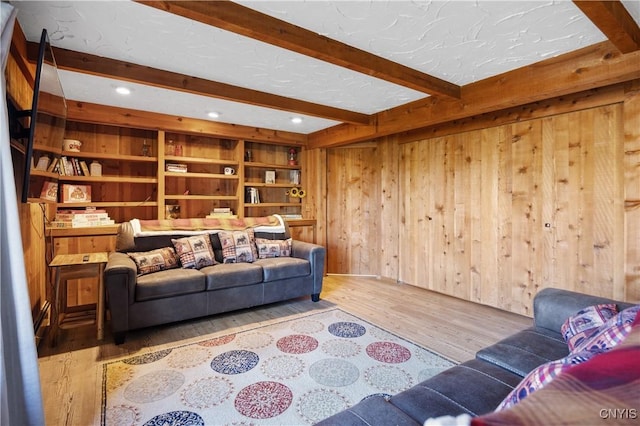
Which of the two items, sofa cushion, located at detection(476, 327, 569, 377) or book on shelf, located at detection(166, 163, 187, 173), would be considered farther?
book on shelf, located at detection(166, 163, 187, 173)

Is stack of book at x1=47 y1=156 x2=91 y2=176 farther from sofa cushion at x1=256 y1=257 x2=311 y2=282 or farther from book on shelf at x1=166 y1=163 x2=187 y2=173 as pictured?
sofa cushion at x1=256 y1=257 x2=311 y2=282

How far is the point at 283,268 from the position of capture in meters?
3.55

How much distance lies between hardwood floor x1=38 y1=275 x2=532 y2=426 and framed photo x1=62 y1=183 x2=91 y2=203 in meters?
1.48

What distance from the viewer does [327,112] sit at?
3684mm

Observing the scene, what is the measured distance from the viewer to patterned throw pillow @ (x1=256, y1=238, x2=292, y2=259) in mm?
3846

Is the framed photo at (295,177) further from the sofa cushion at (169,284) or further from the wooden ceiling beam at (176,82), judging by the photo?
the sofa cushion at (169,284)

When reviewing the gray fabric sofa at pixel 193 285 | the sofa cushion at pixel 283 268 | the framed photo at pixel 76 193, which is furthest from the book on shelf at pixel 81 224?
the sofa cushion at pixel 283 268

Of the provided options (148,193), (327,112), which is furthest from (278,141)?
(148,193)

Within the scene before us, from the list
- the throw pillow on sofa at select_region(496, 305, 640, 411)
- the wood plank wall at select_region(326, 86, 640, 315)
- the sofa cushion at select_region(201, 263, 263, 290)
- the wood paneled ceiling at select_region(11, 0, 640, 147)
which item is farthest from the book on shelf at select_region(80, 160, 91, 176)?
the throw pillow on sofa at select_region(496, 305, 640, 411)

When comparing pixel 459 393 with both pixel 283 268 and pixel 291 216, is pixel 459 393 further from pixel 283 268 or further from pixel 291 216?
pixel 291 216

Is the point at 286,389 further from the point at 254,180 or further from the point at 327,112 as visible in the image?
the point at 254,180

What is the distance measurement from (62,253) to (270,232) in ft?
7.20

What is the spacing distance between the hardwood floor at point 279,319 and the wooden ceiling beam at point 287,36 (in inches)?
86.8

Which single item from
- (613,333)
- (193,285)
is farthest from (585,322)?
(193,285)
